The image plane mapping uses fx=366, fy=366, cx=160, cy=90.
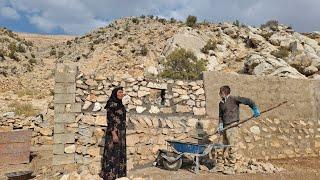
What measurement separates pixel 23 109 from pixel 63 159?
30.7ft

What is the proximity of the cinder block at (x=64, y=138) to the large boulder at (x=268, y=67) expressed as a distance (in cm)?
1013

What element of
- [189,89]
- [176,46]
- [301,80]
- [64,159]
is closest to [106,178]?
[64,159]

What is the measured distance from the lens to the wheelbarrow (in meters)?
7.11

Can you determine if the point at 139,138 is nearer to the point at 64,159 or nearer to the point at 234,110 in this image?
the point at 64,159

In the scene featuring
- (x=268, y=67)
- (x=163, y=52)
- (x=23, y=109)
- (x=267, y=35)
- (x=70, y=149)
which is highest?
(x=267, y=35)

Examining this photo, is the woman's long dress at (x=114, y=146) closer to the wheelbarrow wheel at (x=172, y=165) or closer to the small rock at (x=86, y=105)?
the wheelbarrow wheel at (x=172, y=165)

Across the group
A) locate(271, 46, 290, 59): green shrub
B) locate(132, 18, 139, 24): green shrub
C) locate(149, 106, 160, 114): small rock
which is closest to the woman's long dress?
locate(149, 106, 160, 114): small rock

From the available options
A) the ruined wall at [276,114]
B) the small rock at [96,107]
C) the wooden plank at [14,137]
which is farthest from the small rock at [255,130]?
the wooden plank at [14,137]

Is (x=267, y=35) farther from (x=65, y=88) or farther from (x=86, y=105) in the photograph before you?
(x=65, y=88)

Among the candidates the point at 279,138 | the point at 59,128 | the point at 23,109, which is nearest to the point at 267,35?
the point at 23,109

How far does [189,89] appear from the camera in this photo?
28.6 ft

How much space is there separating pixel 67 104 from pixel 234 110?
352cm

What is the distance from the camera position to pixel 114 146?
22.3ft

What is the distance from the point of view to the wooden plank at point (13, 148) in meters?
7.33
